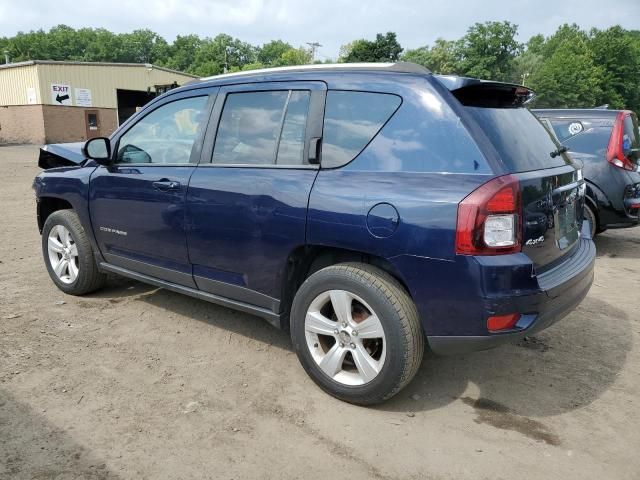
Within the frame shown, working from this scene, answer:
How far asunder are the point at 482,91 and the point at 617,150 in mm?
4416

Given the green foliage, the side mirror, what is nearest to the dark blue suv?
the side mirror

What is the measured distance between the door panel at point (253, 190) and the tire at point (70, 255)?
4.77ft

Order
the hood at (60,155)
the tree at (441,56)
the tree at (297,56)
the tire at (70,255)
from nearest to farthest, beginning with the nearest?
the tire at (70,255) < the hood at (60,155) < the tree at (441,56) < the tree at (297,56)

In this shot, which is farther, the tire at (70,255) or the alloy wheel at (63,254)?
the alloy wheel at (63,254)

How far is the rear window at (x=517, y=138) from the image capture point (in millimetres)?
2736

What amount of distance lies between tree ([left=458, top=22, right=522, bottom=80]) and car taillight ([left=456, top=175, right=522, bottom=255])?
83.8 meters

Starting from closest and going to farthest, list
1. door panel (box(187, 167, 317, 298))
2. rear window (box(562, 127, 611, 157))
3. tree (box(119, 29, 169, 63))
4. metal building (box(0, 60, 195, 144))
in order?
door panel (box(187, 167, 317, 298)), rear window (box(562, 127, 611, 157)), metal building (box(0, 60, 195, 144)), tree (box(119, 29, 169, 63))

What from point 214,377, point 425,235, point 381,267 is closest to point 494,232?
point 425,235

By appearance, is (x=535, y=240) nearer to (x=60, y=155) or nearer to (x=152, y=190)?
(x=152, y=190)

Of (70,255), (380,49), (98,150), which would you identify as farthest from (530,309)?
(380,49)

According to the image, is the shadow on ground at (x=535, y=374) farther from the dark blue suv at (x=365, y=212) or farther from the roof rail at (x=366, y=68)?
the roof rail at (x=366, y=68)

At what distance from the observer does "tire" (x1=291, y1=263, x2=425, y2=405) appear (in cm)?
276

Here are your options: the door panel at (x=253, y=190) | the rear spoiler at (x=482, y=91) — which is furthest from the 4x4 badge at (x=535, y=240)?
the door panel at (x=253, y=190)

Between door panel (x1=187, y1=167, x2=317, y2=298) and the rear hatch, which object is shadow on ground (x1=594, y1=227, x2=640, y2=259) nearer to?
the rear hatch
